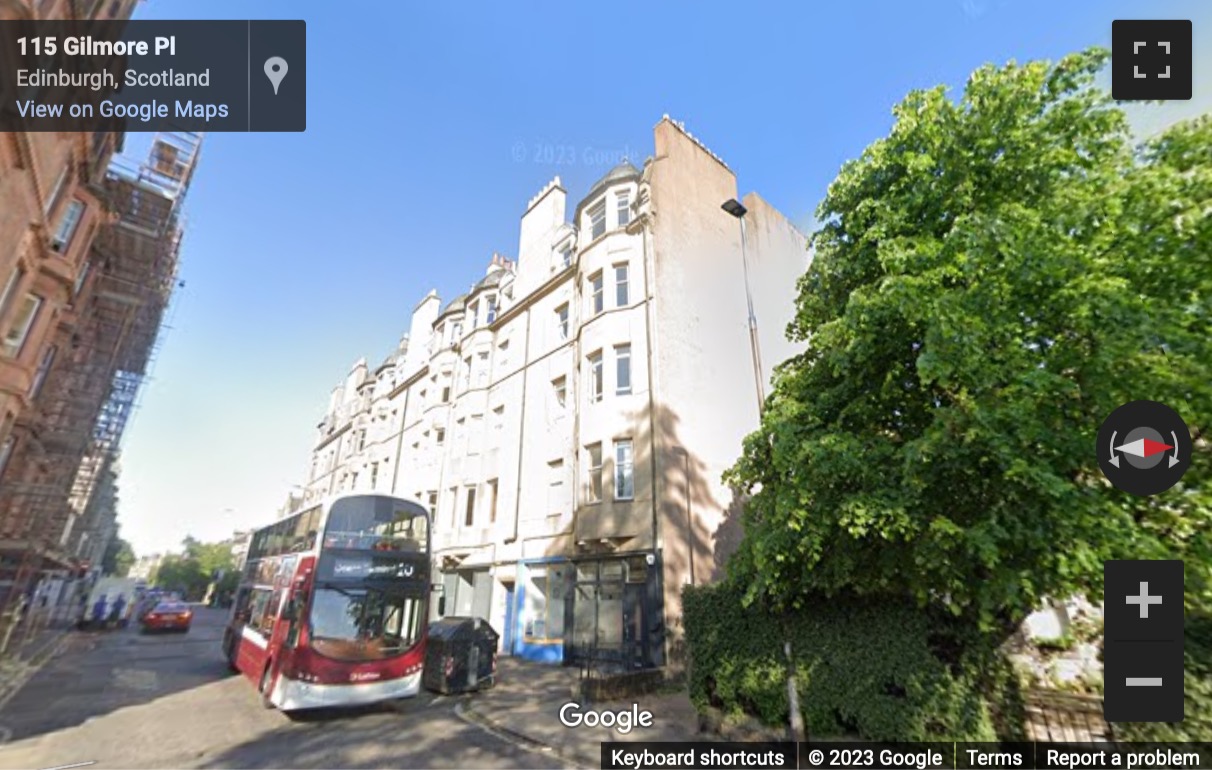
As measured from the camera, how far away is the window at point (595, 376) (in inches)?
739

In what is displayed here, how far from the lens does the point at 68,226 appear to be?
54.9 feet

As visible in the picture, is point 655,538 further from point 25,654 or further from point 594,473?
point 25,654

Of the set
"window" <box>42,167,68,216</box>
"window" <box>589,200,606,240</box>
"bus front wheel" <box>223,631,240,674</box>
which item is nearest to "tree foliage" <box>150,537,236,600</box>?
"bus front wheel" <box>223,631,240,674</box>

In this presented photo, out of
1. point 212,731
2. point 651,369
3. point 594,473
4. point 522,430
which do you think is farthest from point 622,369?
point 212,731

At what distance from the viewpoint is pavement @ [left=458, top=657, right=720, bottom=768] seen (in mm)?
9273

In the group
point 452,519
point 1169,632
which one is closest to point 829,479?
point 1169,632

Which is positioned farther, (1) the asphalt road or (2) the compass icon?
(1) the asphalt road

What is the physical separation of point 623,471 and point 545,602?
20.3ft

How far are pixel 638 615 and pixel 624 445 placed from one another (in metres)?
5.28

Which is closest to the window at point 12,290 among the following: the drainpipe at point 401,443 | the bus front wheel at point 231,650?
the bus front wheel at point 231,650

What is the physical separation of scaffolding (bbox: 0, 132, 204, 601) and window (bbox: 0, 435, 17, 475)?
0.76 m

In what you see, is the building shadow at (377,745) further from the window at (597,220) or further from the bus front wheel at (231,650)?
the window at (597,220)

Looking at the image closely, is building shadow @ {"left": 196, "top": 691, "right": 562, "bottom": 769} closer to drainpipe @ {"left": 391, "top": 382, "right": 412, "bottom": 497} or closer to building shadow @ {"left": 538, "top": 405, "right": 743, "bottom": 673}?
building shadow @ {"left": 538, "top": 405, "right": 743, "bottom": 673}

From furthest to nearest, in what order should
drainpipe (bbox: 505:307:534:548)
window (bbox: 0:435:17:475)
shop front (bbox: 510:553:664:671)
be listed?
drainpipe (bbox: 505:307:534:548)
window (bbox: 0:435:17:475)
shop front (bbox: 510:553:664:671)
